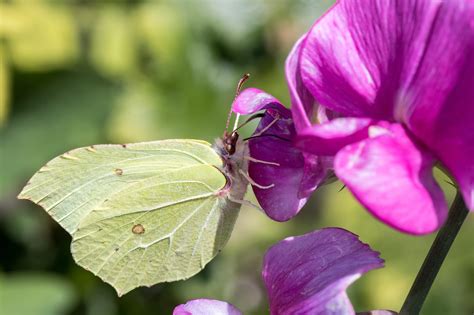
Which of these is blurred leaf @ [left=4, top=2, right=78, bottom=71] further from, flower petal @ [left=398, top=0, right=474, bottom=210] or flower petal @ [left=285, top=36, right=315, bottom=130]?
flower petal @ [left=398, top=0, right=474, bottom=210]

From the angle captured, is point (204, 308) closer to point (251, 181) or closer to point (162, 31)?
point (251, 181)

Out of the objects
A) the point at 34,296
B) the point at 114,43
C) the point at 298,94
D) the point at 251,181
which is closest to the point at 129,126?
the point at 114,43

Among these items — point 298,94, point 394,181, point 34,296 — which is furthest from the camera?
point 34,296

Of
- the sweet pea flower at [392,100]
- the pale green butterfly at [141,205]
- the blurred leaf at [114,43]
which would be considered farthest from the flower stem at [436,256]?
the blurred leaf at [114,43]

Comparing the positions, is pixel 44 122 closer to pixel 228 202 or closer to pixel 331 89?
pixel 228 202

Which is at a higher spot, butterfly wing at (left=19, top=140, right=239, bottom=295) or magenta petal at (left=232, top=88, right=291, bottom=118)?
magenta petal at (left=232, top=88, right=291, bottom=118)

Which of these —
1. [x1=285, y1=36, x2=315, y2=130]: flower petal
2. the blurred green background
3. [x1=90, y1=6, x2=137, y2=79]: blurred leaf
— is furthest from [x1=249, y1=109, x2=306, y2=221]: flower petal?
[x1=90, y1=6, x2=137, y2=79]: blurred leaf

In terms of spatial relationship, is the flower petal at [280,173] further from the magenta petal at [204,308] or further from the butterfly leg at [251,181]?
the magenta petal at [204,308]
